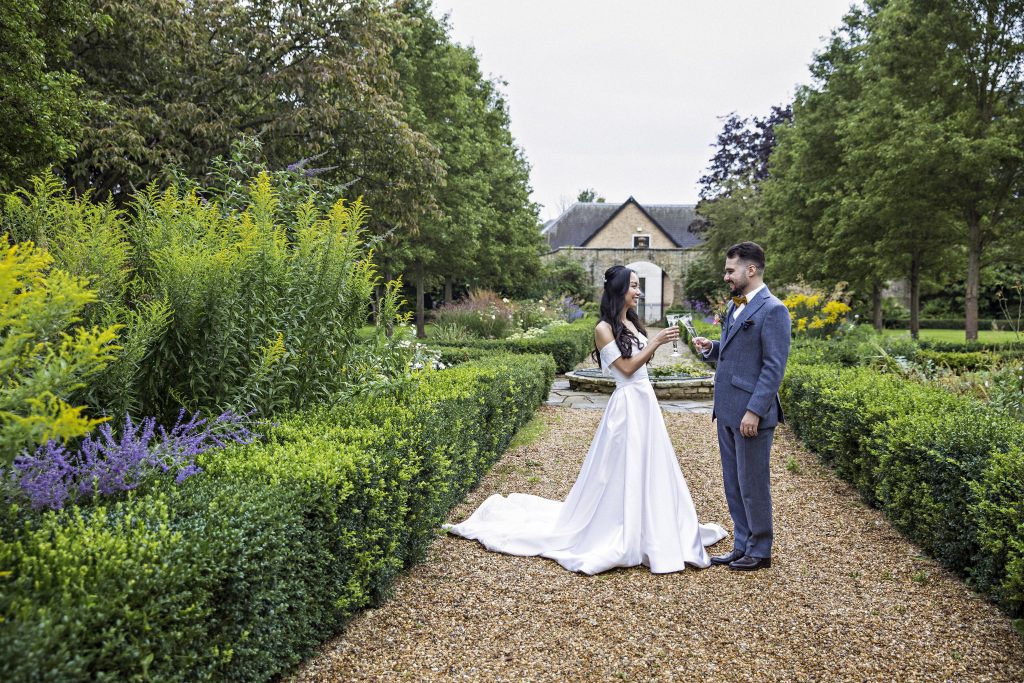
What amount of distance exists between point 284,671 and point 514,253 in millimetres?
21670

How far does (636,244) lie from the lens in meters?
43.8

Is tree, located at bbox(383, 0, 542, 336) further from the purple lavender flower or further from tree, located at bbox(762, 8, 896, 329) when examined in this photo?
the purple lavender flower

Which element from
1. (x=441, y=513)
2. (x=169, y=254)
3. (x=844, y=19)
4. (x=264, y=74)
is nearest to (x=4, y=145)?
(x=264, y=74)

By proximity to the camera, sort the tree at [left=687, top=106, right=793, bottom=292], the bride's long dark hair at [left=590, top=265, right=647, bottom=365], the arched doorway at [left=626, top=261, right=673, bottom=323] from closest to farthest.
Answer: the bride's long dark hair at [left=590, top=265, right=647, bottom=365] < the tree at [left=687, top=106, right=793, bottom=292] < the arched doorway at [left=626, top=261, right=673, bottom=323]

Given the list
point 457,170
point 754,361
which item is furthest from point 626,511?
point 457,170

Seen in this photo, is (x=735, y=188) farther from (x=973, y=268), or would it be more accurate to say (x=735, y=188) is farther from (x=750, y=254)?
(x=750, y=254)

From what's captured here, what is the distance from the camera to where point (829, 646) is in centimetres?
307

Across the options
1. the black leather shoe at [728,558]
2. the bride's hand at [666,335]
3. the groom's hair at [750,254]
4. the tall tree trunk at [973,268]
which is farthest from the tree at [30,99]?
the tall tree trunk at [973,268]

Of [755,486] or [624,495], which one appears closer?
[755,486]

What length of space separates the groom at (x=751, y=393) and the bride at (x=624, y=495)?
32 cm

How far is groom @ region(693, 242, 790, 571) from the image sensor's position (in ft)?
12.6

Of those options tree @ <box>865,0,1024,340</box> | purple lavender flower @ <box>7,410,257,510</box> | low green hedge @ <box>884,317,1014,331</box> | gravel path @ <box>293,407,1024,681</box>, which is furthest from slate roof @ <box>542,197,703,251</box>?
purple lavender flower @ <box>7,410,257,510</box>

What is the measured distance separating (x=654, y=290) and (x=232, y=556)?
42.8 meters

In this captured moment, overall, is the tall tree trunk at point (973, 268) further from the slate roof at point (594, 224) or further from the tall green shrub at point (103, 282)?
the slate roof at point (594, 224)
